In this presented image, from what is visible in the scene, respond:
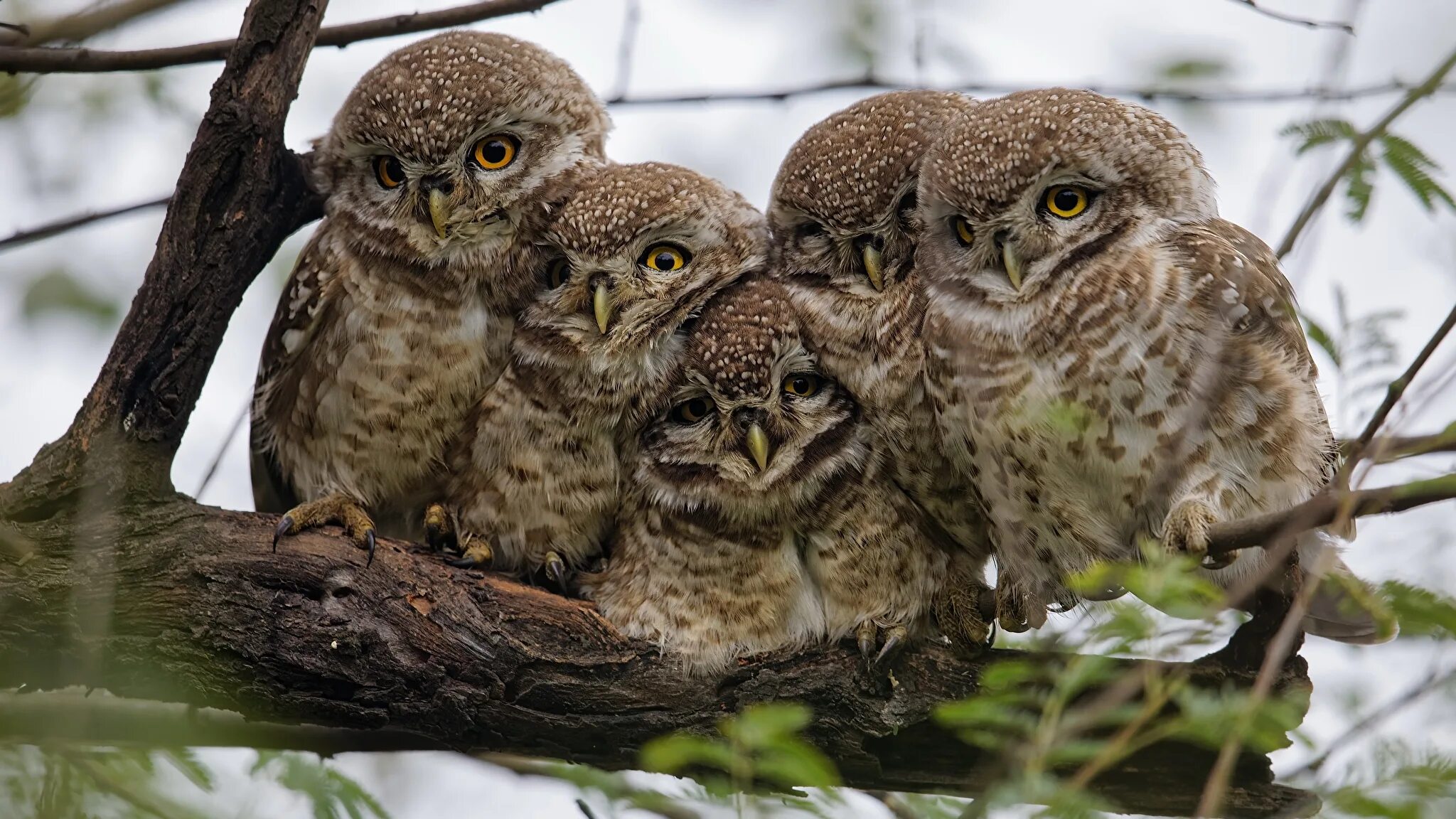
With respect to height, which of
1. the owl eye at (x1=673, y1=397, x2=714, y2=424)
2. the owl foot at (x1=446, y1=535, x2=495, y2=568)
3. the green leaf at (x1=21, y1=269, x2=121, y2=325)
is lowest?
the owl foot at (x1=446, y1=535, x2=495, y2=568)

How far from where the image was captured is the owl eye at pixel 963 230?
3561mm

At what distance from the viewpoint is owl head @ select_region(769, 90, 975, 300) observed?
12.6 ft

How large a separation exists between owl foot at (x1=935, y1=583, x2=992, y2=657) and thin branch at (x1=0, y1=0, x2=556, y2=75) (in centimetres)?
215

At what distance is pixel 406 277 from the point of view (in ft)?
12.7

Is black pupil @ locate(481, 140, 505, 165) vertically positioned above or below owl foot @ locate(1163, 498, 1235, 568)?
above

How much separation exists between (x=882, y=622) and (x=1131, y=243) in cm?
125

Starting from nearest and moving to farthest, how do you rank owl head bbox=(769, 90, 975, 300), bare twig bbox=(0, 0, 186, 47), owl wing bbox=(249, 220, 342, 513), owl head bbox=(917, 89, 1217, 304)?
owl head bbox=(917, 89, 1217, 304), bare twig bbox=(0, 0, 186, 47), owl head bbox=(769, 90, 975, 300), owl wing bbox=(249, 220, 342, 513)

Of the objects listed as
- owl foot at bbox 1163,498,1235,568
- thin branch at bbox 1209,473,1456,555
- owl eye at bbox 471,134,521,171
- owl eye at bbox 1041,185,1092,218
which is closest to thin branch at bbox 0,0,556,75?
owl eye at bbox 471,134,521,171

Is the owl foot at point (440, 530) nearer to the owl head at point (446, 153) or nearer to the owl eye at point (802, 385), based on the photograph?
the owl head at point (446, 153)

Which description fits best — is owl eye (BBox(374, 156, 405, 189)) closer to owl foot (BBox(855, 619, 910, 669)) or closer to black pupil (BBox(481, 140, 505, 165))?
black pupil (BBox(481, 140, 505, 165))

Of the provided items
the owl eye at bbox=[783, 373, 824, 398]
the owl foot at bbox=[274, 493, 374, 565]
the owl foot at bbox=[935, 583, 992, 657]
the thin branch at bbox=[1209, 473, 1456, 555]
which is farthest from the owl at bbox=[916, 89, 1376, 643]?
the owl foot at bbox=[274, 493, 374, 565]

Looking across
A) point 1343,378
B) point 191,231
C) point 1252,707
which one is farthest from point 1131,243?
point 191,231

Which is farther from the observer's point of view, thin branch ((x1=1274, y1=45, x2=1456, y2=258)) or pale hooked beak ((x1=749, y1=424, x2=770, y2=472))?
pale hooked beak ((x1=749, y1=424, x2=770, y2=472))

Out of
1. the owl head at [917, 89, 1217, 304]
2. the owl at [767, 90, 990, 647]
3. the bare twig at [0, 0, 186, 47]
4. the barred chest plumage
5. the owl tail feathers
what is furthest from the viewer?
the owl at [767, 90, 990, 647]
